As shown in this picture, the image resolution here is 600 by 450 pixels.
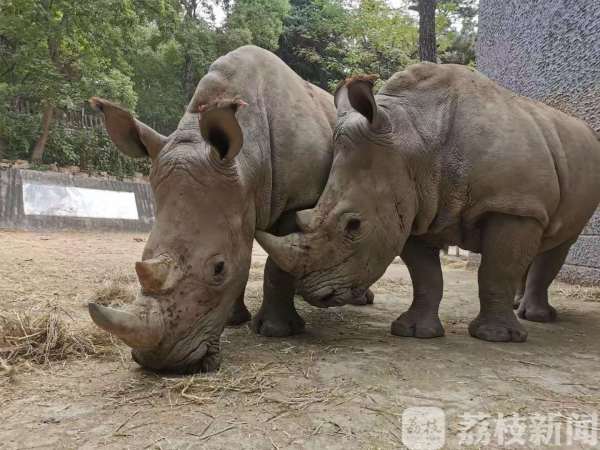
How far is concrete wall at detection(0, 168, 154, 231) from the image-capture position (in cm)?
1173

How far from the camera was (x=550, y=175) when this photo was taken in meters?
4.12

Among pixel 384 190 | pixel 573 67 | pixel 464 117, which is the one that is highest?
pixel 573 67

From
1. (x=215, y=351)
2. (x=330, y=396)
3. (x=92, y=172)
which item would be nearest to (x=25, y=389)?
(x=215, y=351)

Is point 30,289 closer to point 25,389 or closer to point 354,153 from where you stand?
point 25,389

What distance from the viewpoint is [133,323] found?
263cm

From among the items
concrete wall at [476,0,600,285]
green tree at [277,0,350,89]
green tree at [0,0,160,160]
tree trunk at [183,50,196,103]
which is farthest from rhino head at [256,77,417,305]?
tree trunk at [183,50,196,103]

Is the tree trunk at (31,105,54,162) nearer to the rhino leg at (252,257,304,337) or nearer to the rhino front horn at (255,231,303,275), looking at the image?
the rhino leg at (252,257,304,337)

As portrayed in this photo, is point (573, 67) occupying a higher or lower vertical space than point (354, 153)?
higher

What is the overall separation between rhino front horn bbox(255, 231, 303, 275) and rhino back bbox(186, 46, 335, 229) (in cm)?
18

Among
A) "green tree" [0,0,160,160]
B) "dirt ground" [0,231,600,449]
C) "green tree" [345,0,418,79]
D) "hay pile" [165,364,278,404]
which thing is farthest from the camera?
"green tree" [345,0,418,79]

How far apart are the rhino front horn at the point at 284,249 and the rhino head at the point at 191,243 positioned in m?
0.22

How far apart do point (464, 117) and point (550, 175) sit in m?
0.79

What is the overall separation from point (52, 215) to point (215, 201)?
410 inches

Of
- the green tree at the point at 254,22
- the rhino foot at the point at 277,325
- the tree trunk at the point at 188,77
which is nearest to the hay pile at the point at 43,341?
the rhino foot at the point at 277,325
